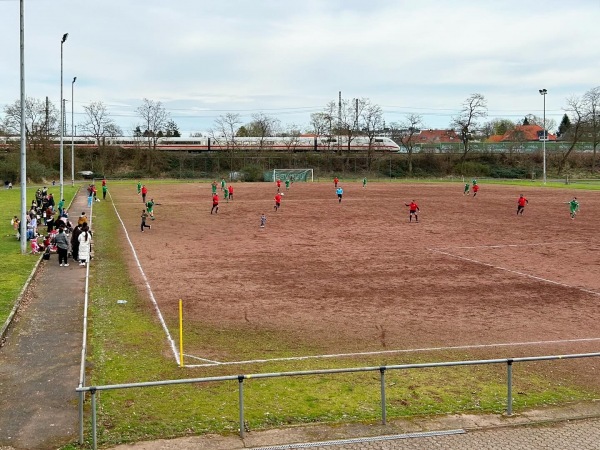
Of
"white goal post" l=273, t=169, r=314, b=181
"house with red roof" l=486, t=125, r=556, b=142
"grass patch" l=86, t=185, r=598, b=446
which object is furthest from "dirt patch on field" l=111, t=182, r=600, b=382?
"house with red roof" l=486, t=125, r=556, b=142

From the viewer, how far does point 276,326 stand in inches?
600

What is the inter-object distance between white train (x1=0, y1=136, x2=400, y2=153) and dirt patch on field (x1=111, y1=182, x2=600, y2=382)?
71352mm

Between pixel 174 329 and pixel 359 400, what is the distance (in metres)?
6.01

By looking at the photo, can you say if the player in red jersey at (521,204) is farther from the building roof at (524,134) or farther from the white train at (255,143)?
the building roof at (524,134)

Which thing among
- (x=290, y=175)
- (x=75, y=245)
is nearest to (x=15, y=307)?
(x=75, y=245)

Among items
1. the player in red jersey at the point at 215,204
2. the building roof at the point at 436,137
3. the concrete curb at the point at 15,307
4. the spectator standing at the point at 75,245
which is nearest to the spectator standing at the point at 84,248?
the spectator standing at the point at 75,245

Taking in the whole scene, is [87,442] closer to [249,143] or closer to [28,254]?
[28,254]

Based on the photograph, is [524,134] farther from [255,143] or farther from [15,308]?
[15,308]

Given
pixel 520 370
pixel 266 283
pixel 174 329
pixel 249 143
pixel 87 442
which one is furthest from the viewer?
pixel 249 143

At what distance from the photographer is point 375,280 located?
20.8 meters

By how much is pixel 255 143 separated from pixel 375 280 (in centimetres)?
10005

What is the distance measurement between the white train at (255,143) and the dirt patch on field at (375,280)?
71.4 metres

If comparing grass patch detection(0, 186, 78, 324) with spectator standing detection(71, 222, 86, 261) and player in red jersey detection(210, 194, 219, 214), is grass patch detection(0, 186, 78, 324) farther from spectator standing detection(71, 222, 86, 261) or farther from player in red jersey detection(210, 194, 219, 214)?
player in red jersey detection(210, 194, 219, 214)

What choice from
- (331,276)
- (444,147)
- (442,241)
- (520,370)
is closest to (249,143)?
(444,147)
